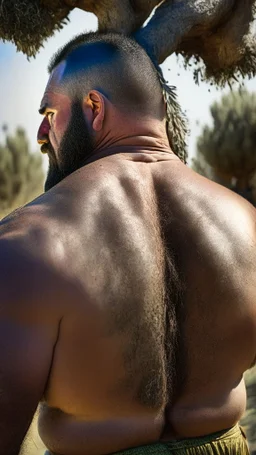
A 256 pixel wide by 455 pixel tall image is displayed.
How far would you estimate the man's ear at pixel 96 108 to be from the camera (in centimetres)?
190

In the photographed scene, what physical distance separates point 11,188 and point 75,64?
1832cm

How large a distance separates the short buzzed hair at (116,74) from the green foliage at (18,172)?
17.0m

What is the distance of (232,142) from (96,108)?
55.3 ft

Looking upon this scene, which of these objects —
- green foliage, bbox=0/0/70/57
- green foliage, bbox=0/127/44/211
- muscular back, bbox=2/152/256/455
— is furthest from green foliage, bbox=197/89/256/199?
muscular back, bbox=2/152/256/455

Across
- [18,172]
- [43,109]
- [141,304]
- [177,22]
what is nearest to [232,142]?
[18,172]

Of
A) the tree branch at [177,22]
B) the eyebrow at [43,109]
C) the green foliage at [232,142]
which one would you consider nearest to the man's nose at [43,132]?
the eyebrow at [43,109]

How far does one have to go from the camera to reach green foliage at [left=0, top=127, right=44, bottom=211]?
19.6 metres

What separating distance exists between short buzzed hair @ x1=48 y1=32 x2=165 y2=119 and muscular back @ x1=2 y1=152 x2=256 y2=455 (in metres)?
0.18

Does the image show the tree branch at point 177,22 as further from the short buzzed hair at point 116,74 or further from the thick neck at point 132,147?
the thick neck at point 132,147

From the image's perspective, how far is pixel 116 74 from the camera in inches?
76.0

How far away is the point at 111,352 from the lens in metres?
1.54

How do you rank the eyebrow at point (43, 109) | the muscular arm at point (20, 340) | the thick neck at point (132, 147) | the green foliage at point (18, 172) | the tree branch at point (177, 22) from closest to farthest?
the muscular arm at point (20, 340) < the thick neck at point (132, 147) < the eyebrow at point (43, 109) < the tree branch at point (177, 22) < the green foliage at point (18, 172)

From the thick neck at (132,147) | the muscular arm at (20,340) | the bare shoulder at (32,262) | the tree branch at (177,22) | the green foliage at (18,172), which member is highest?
the thick neck at (132,147)

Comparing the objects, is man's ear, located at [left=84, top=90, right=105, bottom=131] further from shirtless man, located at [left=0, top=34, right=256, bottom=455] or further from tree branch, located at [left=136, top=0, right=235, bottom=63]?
tree branch, located at [left=136, top=0, right=235, bottom=63]
